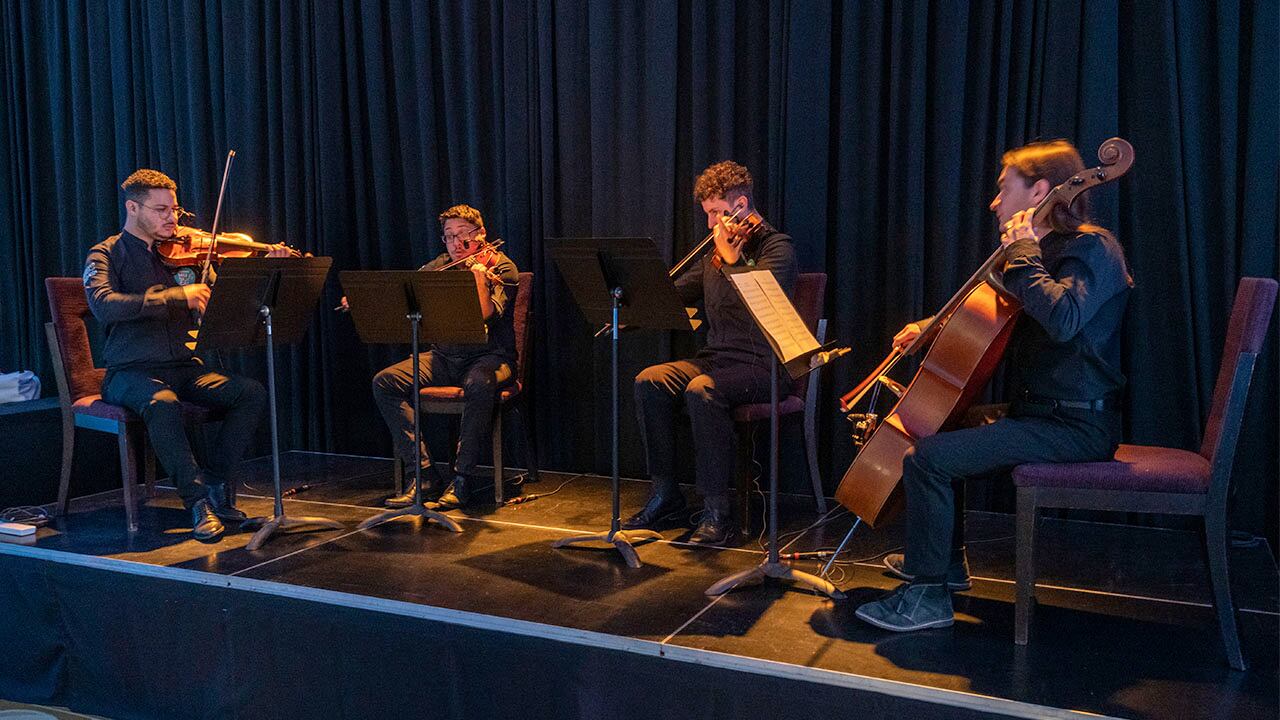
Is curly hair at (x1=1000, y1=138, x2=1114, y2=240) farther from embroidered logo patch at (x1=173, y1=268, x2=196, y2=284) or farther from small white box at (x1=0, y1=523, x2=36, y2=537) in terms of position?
small white box at (x1=0, y1=523, x2=36, y2=537)

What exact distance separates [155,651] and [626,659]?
1.58m

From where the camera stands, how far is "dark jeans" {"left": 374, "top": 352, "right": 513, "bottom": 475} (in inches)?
163

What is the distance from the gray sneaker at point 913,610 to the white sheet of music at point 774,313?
2.37 feet

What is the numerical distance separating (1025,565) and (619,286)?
149cm

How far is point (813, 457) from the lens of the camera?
402 centimetres

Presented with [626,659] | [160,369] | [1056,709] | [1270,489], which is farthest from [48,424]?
[1270,489]

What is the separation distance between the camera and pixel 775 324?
2736 mm

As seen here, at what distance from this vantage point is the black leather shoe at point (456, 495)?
415 centimetres

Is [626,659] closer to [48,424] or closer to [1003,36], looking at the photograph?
[1003,36]

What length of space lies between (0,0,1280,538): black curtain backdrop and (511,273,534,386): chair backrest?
36cm

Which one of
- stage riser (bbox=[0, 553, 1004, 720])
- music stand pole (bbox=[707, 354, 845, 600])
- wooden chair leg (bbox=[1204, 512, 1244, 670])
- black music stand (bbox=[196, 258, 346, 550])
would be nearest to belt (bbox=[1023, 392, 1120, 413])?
wooden chair leg (bbox=[1204, 512, 1244, 670])

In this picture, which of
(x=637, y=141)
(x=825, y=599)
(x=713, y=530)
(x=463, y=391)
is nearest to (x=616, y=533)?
(x=713, y=530)

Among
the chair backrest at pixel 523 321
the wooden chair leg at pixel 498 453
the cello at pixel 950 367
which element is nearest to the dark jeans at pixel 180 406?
the wooden chair leg at pixel 498 453

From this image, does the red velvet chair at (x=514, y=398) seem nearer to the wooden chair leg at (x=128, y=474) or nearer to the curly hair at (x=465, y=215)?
the curly hair at (x=465, y=215)
